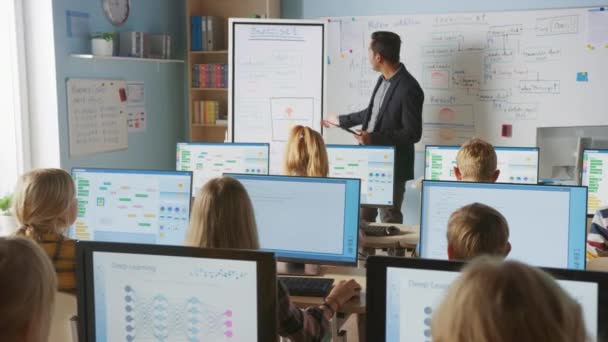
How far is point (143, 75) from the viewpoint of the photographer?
579cm

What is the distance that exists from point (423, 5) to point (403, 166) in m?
1.48

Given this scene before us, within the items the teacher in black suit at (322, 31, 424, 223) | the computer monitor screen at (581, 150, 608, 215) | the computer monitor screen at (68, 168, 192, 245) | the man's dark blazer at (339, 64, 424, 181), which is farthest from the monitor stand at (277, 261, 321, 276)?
the man's dark blazer at (339, 64, 424, 181)

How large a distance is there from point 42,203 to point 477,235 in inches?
57.7

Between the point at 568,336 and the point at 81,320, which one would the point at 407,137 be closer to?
the point at 81,320

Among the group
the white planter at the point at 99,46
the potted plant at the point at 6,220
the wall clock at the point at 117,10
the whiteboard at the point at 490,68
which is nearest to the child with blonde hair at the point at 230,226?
the potted plant at the point at 6,220

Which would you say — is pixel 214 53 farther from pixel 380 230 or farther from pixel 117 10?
pixel 380 230

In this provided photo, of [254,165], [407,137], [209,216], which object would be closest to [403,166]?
[407,137]

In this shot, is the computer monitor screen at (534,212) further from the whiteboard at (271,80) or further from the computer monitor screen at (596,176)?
the whiteboard at (271,80)

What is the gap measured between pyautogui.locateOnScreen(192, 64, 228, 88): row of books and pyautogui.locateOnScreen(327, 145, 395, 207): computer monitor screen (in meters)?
2.45

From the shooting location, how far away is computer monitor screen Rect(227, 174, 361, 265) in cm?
Answer: 265

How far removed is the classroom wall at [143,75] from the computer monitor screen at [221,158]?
1.41 m

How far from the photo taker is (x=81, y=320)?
1550mm

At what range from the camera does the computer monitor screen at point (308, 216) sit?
8.71 ft

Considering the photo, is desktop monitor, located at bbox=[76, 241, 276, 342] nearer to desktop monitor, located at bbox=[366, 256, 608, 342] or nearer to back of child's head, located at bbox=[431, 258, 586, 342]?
desktop monitor, located at bbox=[366, 256, 608, 342]
